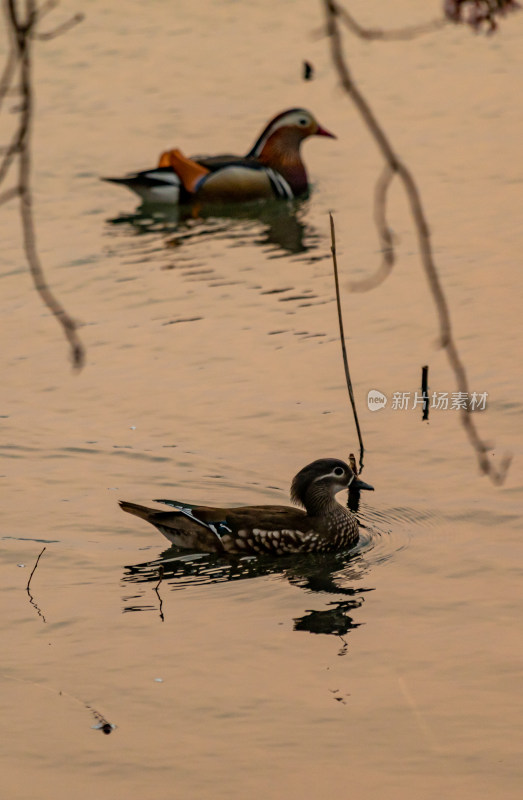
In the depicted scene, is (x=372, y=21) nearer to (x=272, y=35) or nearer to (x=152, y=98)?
(x=272, y=35)

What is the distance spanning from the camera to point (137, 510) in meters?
10.5

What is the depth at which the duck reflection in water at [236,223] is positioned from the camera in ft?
60.9

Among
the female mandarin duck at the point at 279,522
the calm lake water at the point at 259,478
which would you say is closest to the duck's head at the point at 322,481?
the female mandarin duck at the point at 279,522

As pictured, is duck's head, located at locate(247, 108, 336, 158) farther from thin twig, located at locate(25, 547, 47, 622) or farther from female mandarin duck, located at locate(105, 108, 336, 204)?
thin twig, located at locate(25, 547, 47, 622)

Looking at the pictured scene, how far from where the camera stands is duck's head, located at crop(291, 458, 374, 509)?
1086 cm

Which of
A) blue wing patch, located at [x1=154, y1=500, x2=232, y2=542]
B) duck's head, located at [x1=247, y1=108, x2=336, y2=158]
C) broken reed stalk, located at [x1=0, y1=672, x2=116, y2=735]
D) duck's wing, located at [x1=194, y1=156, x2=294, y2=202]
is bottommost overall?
broken reed stalk, located at [x1=0, y1=672, x2=116, y2=735]

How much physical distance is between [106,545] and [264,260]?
746 centimetres

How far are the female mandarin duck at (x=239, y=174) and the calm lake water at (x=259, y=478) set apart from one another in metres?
0.46

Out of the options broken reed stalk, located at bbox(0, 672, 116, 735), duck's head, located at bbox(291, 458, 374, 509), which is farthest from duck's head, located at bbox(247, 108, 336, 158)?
broken reed stalk, located at bbox(0, 672, 116, 735)

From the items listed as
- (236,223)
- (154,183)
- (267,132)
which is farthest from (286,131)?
(154,183)

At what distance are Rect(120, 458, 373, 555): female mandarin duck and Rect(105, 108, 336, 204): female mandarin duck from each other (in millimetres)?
9641

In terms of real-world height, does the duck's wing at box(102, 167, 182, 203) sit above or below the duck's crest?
below

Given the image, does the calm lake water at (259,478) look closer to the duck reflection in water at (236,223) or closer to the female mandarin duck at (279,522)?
the duck reflection in water at (236,223)

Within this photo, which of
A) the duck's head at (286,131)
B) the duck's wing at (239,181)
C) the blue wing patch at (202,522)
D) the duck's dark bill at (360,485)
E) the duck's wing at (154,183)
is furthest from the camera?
the duck's head at (286,131)
